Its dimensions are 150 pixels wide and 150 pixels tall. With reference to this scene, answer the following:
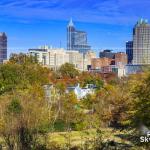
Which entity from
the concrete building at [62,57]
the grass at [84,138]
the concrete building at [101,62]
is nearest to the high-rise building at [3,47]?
the concrete building at [62,57]

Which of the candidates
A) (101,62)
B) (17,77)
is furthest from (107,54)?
(17,77)

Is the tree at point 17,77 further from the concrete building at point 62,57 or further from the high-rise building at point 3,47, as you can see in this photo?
the concrete building at point 62,57

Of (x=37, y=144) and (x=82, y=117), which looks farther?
(x=82, y=117)

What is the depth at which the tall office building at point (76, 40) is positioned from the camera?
305 ft

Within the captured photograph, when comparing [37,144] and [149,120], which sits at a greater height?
[149,120]

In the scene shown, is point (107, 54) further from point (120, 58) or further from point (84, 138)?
point (84, 138)

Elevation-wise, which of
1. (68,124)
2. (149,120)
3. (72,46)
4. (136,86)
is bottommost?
(68,124)

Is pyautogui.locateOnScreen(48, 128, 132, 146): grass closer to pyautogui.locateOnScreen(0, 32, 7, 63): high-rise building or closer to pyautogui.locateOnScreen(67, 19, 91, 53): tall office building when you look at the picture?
pyautogui.locateOnScreen(0, 32, 7, 63): high-rise building

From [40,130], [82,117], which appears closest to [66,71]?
[82,117]

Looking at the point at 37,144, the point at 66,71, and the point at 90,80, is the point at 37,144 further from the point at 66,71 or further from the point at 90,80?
the point at 66,71

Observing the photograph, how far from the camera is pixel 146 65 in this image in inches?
271

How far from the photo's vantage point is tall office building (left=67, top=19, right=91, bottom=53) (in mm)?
92825

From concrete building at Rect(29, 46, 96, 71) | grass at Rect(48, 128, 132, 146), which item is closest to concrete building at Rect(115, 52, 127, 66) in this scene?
concrete building at Rect(29, 46, 96, 71)

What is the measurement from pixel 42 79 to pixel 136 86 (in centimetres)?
2468
